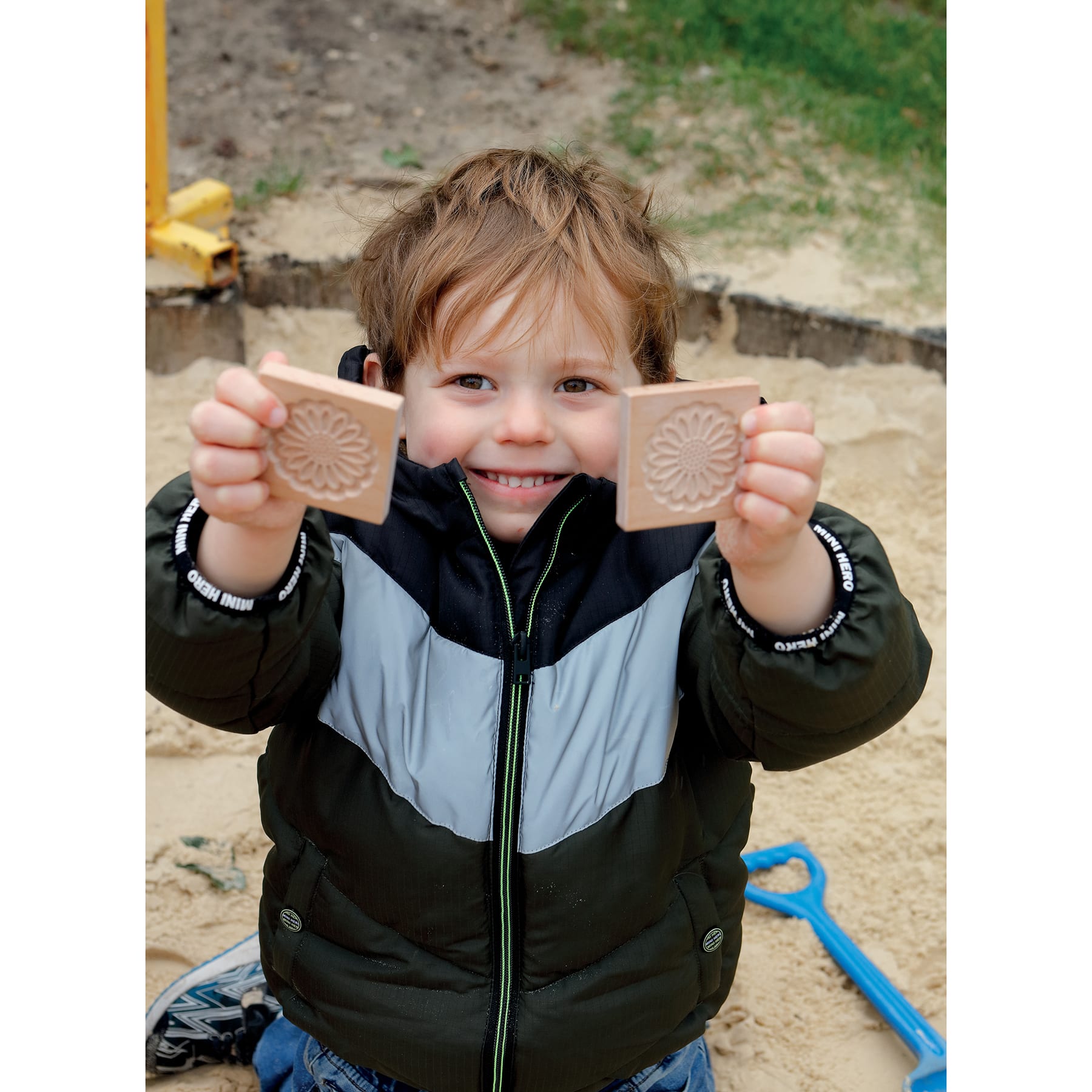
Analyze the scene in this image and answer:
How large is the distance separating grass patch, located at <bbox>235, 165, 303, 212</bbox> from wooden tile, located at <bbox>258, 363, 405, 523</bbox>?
301cm

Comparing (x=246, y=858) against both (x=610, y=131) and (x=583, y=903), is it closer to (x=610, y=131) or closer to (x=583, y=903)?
(x=583, y=903)

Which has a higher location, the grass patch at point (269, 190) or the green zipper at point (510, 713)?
the grass patch at point (269, 190)

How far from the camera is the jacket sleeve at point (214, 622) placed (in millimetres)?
1258

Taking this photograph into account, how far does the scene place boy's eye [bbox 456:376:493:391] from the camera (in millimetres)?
1478

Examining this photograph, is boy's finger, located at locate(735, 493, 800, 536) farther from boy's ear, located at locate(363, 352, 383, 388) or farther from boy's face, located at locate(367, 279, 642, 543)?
boy's ear, located at locate(363, 352, 383, 388)

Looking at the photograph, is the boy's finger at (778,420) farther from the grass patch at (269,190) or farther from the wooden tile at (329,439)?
the grass patch at (269,190)

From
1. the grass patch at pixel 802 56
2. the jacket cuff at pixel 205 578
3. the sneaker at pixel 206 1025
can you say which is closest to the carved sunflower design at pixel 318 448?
the jacket cuff at pixel 205 578

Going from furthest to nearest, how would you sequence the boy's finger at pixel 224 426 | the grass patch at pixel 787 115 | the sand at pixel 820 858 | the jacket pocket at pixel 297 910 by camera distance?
the grass patch at pixel 787 115 < the sand at pixel 820 858 < the jacket pocket at pixel 297 910 < the boy's finger at pixel 224 426

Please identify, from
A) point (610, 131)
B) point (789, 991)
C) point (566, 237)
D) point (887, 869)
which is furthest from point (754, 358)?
point (566, 237)

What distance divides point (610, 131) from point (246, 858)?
10.0 ft

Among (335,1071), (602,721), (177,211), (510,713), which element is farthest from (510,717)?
(177,211)

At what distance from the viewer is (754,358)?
12.4ft

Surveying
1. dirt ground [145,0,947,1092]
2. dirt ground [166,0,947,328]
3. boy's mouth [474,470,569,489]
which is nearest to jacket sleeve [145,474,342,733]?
boy's mouth [474,470,569,489]

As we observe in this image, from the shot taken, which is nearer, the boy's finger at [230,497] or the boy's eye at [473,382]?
the boy's finger at [230,497]
